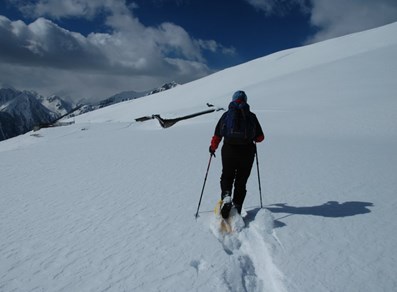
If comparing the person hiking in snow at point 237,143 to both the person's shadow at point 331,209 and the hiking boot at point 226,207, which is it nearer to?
the hiking boot at point 226,207

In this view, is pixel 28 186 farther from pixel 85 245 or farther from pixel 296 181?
pixel 296 181

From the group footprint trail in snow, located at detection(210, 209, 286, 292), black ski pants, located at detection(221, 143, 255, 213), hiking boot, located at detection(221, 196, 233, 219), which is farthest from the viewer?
black ski pants, located at detection(221, 143, 255, 213)

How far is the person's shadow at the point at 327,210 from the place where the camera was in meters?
6.30

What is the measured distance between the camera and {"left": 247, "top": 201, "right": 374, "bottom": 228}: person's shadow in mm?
6301

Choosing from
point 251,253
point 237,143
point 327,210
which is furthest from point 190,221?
point 327,210

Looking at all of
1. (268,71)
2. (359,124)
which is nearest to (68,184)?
(359,124)

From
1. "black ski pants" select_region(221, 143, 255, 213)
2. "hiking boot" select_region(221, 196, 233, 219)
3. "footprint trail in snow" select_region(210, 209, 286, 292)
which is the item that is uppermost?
"black ski pants" select_region(221, 143, 255, 213)

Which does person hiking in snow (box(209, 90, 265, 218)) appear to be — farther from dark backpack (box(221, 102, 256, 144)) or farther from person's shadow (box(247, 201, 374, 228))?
person's shadow (box(247, 201, 374, 228))

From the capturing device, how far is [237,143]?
5883 millimetres

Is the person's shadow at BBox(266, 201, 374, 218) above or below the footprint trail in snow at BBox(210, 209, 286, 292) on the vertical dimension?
below

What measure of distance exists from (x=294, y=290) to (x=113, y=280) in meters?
2.43

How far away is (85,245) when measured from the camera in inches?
200

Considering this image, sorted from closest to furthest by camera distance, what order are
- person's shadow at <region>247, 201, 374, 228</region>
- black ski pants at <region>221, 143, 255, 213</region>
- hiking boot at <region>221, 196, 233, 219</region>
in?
hiking boot at <region>221, 196, 233, 219</region> → black ski pants at <region>221, 143, 255, 213</region> → person's shadow at <region>247, 201, 374, 228</region>

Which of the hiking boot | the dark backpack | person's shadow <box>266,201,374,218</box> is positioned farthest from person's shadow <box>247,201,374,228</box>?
the dark backpack
